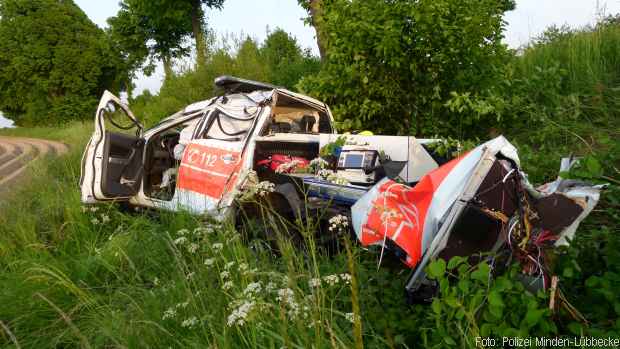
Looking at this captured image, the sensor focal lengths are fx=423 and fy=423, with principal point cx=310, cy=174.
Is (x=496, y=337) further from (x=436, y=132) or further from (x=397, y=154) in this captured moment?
(x=436, y=132)

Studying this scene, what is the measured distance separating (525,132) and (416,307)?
404 cm

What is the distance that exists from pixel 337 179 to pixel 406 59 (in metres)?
3.10

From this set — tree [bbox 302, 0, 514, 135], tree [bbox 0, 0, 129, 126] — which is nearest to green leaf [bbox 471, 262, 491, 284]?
Result: tree [bbox 302, 0, 514, 135]

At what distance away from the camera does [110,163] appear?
16.5 ft

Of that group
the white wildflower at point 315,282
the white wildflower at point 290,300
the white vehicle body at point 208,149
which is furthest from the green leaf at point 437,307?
the white vehicle body at point 208,149

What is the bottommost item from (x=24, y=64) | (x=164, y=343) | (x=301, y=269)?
(x=164, y=343)

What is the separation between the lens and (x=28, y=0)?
30.2 metres

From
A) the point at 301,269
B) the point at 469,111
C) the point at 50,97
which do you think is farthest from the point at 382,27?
the point at 50,97

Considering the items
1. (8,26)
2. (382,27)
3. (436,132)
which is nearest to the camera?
(382,27)

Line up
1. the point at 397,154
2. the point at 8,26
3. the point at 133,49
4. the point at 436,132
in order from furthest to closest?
1. the point at 8,26
2. the point at 133,49
3. the point at 436,132
4. the point at 397,154

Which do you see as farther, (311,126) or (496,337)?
(311,126)

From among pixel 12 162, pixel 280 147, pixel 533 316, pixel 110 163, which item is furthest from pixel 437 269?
pixel 12 162

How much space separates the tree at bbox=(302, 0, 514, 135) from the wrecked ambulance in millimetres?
655

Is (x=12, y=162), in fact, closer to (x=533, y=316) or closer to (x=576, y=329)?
(x=533, y=316)
